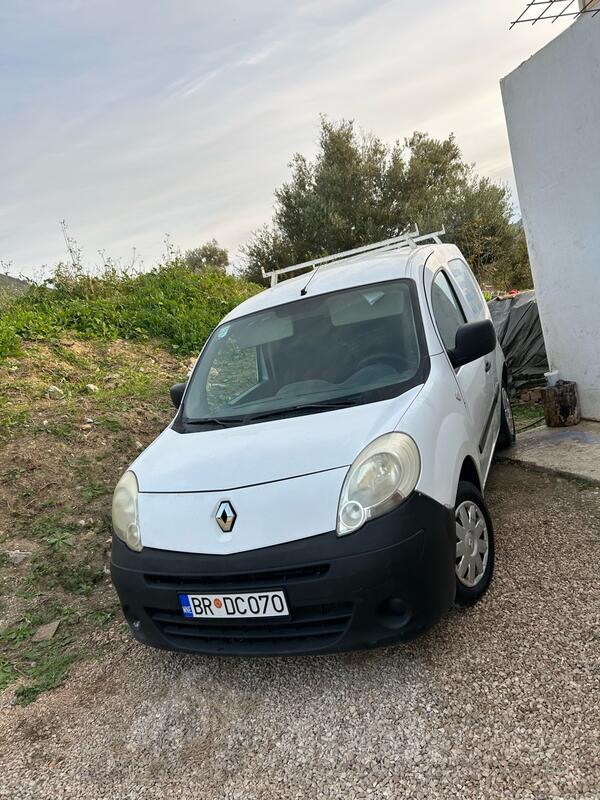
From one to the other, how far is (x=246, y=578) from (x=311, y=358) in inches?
55.9

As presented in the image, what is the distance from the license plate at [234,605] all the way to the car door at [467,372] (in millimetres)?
1515

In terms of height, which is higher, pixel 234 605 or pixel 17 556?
pixel 234 605

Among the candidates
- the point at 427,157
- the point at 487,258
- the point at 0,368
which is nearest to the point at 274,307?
the point at 0,368

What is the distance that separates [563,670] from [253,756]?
49.5 inches

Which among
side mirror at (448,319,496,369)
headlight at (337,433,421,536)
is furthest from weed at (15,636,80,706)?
side mirror at (448,319,496,369)

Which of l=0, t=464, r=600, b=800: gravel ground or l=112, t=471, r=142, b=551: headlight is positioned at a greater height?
l=112, t=471, r=142, b=551: headlight

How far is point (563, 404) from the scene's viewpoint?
5453mm

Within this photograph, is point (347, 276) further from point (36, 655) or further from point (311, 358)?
point (36, 655)

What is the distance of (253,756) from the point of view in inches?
89.4

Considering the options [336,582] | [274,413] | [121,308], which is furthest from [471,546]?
[121,308]

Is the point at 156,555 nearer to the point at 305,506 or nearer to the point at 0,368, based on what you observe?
the point at 305,506

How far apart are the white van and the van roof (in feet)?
0.32

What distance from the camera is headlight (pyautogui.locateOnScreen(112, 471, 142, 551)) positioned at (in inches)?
105

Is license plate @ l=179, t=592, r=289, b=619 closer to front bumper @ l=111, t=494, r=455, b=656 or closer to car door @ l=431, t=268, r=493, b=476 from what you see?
front bumper @ l=111, t=494, r=455, b=656
